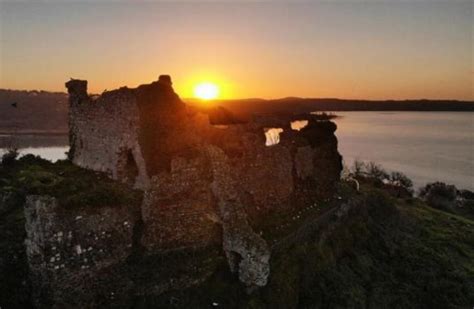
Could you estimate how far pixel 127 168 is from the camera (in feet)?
56.5

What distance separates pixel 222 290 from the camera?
585 inches

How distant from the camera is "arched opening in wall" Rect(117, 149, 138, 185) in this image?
17000mm

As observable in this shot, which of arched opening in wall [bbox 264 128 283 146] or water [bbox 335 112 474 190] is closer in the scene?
arched opening in wall [bbox 264 128 283 146]

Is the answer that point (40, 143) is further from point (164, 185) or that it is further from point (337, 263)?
point (164, 185)

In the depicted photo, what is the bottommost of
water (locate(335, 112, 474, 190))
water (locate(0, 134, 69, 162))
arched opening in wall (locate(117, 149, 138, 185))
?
water (locate(335, 112, 474, 190))

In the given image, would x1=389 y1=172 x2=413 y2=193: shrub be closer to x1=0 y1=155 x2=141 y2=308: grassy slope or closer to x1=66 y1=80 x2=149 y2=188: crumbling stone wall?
x1=66 y1=80 x2=149 y2=188: crumbling stone wall

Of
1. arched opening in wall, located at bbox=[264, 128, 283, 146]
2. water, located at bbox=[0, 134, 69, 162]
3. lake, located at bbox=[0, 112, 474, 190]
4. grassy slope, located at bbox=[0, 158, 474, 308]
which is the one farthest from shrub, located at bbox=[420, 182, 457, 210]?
water, located at bbox=[0, 134, 69, 162]

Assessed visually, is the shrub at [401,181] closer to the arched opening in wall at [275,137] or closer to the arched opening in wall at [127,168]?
the arched opening in wall at [275,137]

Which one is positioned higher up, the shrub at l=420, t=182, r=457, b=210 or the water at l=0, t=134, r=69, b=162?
the water at l=0, t=134, r=69, b=162

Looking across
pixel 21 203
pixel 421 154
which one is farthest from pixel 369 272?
pixel 421 154

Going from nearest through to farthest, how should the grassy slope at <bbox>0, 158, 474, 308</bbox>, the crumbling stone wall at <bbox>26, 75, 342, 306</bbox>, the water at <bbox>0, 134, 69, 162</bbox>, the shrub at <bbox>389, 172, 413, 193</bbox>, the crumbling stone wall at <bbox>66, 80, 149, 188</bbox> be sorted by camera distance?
the crumbling stone wall at <bbox>26, 75, 342, 306</bbox>, the grassy slope at <bbox>0, 158, 474, 308</bbox>, the crumbling stone wall at <bbox>66, 80, 149, 188</bbox>, the shrub at <bbox>389, 172, 413, 193</bbox>, the water at <bbox>0, 134, 69, 162</bbox>

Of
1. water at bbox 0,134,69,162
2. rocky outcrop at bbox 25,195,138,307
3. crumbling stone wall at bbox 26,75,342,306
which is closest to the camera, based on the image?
rocky outcrop at bbox 25,195,138,307

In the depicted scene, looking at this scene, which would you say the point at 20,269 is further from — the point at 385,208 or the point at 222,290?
the point at 385,208

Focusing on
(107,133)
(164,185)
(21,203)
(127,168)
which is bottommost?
(21,203)
